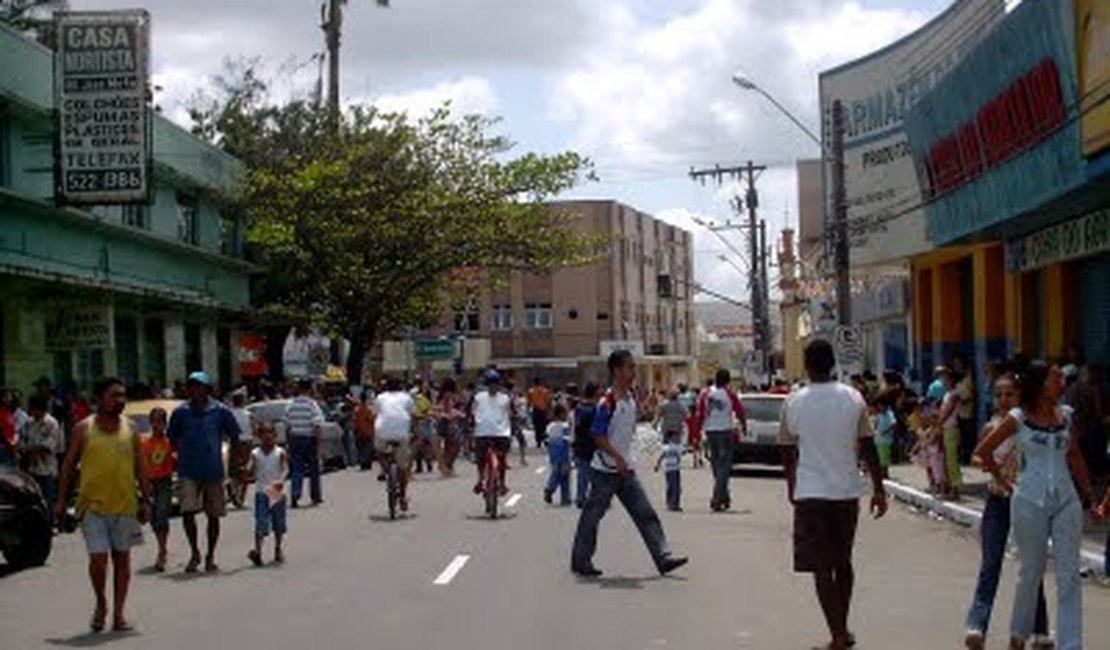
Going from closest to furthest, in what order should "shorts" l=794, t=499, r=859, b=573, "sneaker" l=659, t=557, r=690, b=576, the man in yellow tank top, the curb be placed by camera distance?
"shorts" l=794, t=499, r=859, b=573
the man in yellow tank top
"sneaker" l=659, t=557, r=690, b=576
the curb

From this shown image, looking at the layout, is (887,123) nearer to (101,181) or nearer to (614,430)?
(101,181)

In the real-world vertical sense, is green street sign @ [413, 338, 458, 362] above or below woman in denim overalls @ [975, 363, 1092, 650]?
above

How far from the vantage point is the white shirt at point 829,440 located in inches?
378

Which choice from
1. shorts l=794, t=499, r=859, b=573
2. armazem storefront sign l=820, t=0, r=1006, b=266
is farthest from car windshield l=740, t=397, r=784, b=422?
shorts l=794, t=499, r=859, b=573

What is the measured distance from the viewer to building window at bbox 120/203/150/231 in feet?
110

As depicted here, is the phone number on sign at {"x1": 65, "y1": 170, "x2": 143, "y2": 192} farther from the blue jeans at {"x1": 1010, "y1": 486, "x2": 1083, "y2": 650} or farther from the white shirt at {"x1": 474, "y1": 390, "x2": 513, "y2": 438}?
the blue jeans at {"x1": 1010, "y1": 486, "x2": 1083, "y2": 650}

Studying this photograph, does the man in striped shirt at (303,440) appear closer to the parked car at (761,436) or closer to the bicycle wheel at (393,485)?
the bicycle wheel at (393,485)

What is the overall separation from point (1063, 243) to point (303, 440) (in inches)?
434

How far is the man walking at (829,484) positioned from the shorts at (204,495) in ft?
21.8

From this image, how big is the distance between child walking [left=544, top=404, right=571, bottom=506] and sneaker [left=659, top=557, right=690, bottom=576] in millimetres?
7449

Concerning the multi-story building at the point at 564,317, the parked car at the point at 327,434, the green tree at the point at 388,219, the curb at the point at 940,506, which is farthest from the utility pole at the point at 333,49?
the multi-story building at the point at 564,317

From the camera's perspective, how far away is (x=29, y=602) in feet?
43.7


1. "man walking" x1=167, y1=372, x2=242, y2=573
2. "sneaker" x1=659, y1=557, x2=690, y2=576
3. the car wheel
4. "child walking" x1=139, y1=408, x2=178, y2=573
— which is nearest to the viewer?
"sneaker" x1=659, y1=557, x2=690, y2=576

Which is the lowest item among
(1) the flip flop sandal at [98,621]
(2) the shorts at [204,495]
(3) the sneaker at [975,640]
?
(1) the flip flop sandal at [98,621]
